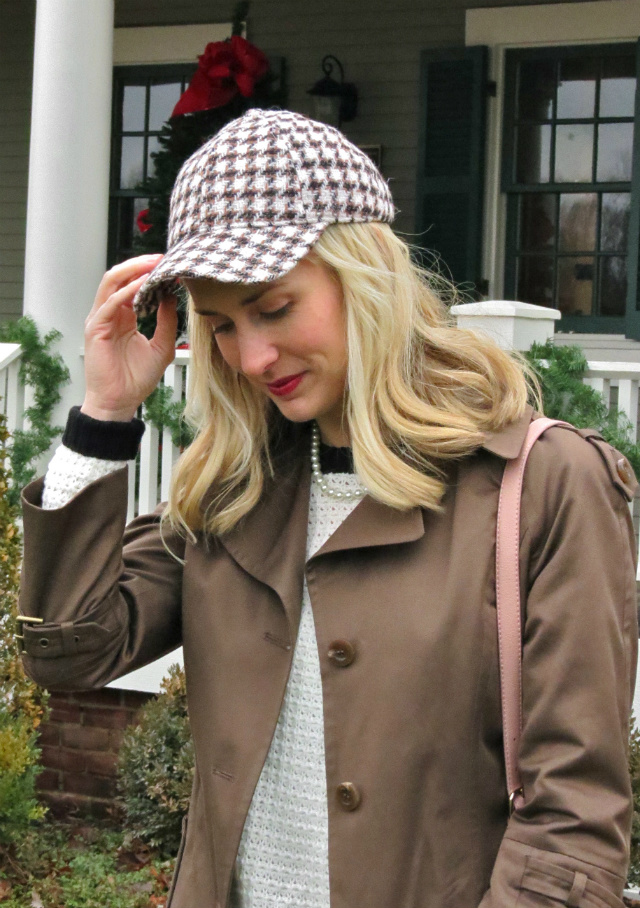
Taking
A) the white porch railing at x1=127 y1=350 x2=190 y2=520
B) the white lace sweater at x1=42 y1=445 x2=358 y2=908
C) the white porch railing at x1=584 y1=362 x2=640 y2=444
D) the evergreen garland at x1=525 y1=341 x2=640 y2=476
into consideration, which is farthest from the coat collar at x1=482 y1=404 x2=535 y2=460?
the white porch railing at x1=127 y1=350 x2=190 y2=520

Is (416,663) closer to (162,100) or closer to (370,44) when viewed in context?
(370,44)

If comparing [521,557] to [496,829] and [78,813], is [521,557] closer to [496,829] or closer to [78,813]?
[496,829]

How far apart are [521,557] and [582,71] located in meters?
6.75

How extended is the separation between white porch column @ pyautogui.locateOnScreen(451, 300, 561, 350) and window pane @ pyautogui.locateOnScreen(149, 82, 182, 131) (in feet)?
14.9

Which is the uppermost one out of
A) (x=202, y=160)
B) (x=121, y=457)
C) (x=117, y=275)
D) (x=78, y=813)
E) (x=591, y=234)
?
(x=591, y=234)

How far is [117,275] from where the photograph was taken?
6.49 feet

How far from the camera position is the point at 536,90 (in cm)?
766

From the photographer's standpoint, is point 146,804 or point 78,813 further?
point 78,813

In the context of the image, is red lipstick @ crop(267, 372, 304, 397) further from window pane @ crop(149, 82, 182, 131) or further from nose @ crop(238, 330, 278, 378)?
window pane @ crop(149, 82, 182, 131)

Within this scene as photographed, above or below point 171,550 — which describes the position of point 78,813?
below

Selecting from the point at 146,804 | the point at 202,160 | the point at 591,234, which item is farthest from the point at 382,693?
the point at 591,234

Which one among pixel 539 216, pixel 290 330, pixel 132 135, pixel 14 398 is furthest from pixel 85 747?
pixel 132 135

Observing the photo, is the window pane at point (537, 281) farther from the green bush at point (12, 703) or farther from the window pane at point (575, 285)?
the green bush at point (12, 703)

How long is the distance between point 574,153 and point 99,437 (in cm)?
648
